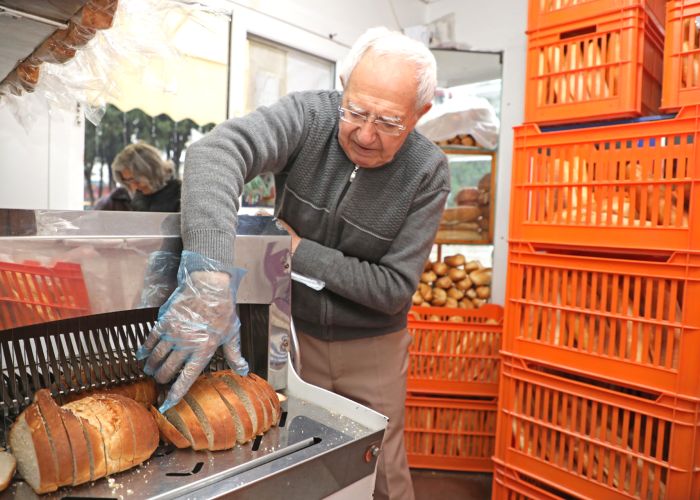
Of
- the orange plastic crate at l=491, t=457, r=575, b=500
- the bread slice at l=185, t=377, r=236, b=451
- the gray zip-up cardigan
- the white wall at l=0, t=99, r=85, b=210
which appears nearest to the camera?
the bread slice at l=185, t=377, r=236, b=451

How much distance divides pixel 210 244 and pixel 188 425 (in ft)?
0.83

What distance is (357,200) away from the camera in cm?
126

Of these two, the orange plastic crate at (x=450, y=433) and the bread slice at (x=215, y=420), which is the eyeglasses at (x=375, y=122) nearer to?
the bread slice at (x=215, y=420)

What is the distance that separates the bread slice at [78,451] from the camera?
A: 61cm

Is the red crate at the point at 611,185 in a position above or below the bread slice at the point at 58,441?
above

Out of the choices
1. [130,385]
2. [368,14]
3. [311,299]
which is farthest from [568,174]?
[368,14]


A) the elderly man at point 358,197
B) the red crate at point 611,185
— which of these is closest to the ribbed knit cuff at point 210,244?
the elderly man at point 358,197

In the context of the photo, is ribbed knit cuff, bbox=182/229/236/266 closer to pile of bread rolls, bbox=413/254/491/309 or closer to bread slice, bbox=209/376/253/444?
bread slice, bbox=209/376/253/444

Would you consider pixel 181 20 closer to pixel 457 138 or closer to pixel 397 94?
pixel 397 94

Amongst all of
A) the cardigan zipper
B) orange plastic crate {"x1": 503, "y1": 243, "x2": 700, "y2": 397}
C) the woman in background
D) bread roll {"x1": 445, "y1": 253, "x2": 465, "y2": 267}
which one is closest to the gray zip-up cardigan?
the cardigan zipper

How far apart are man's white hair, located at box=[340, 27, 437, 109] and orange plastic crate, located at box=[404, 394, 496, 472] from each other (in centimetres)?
161

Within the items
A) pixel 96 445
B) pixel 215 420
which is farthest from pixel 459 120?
pixel 96 445

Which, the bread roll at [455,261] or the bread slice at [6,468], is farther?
the bread roll at [455,261]

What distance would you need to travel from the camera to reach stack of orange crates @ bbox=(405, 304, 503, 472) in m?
2.34
